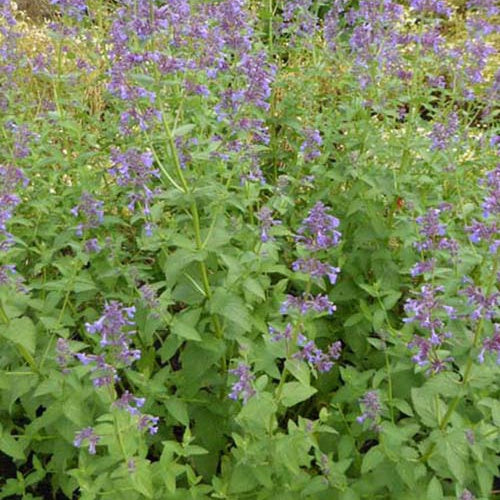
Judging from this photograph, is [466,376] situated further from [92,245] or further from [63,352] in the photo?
[92,245]

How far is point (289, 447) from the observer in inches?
110

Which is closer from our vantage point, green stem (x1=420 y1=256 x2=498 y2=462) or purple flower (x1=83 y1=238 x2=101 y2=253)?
green stem (x1=420 y1=256 x2=498 y2=462)

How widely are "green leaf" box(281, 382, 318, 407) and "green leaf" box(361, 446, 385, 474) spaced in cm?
39

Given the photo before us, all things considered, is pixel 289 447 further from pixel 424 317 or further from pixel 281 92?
pixel 281 92

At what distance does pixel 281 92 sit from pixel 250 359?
3.63 m

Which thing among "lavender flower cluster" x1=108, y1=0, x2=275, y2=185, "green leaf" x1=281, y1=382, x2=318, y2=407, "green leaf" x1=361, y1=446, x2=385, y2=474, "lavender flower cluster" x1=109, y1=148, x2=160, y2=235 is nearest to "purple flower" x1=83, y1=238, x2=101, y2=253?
"lavender flower cluster" x1=109, y1=148, x2=160, y2=235

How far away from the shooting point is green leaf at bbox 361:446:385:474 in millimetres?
2873

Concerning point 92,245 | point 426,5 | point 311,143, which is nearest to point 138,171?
point 92,245

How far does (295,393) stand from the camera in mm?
2852

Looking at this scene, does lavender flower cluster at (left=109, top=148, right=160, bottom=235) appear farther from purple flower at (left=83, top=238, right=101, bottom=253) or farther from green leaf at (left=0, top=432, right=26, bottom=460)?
green leaf at (left=0, top=432, right=26, bottom=460)

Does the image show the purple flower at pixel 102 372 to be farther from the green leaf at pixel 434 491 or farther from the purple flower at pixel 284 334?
the green leaf at pixel 434 491

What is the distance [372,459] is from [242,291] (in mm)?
1019

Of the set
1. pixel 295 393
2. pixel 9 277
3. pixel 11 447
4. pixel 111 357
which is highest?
pixel 9 277

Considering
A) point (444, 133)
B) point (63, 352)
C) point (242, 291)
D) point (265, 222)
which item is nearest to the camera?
point (63, 352)
